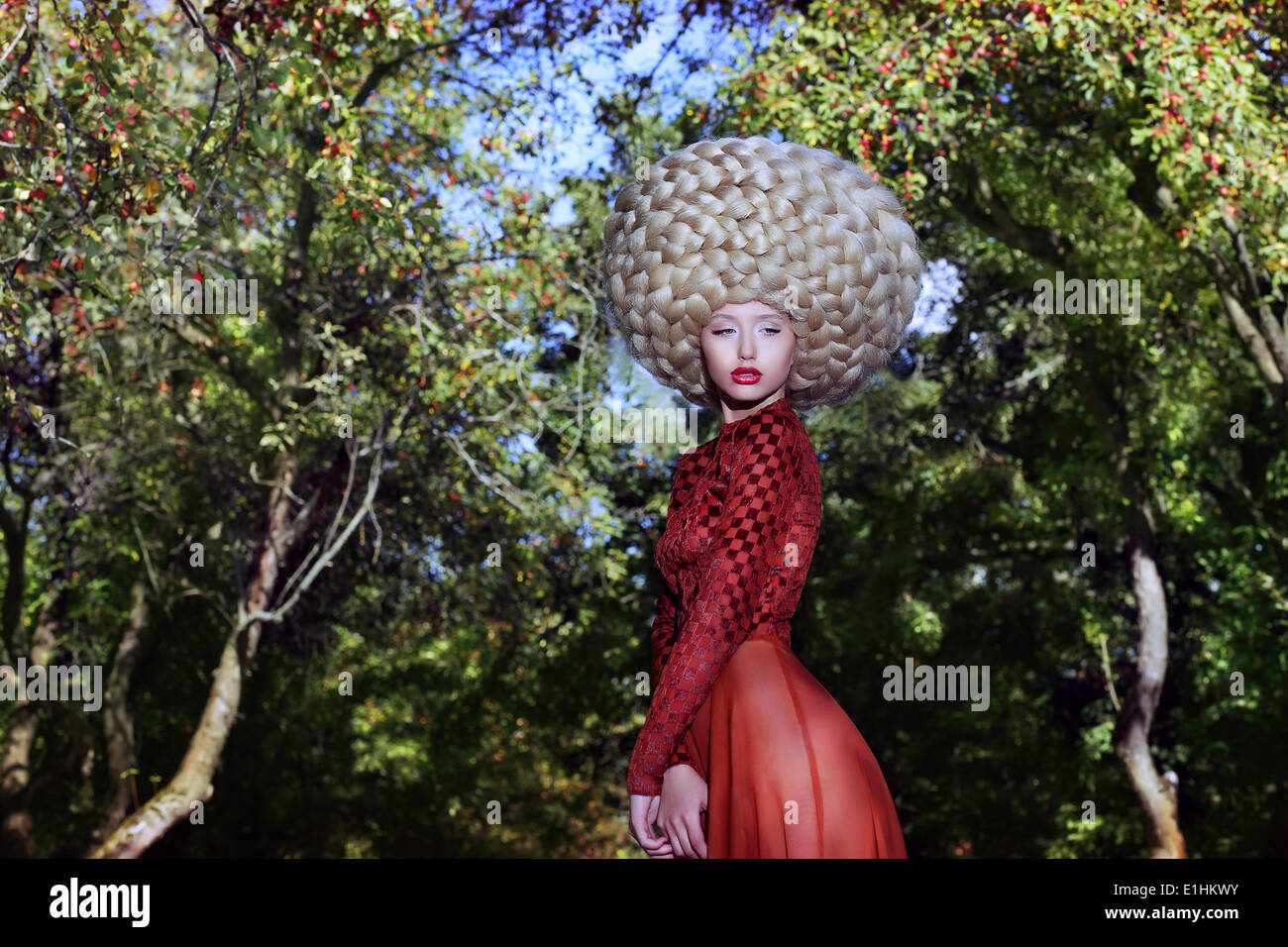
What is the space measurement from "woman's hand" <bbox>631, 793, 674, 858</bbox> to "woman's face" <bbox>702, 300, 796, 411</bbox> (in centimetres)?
99

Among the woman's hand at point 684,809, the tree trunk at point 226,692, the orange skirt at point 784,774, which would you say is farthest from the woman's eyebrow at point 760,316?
the tree trunk at point 226,692

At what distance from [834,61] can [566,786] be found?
11949 millimetres

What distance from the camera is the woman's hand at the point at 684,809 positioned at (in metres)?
2.82

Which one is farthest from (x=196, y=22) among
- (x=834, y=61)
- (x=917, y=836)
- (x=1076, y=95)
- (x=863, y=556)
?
(x=917, y=836)

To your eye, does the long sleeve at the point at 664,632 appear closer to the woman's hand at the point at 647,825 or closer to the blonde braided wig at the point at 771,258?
the woman's hand at the point at 647,825

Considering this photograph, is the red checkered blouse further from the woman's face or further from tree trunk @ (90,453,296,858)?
tree trunk @ (90,453,296,858)

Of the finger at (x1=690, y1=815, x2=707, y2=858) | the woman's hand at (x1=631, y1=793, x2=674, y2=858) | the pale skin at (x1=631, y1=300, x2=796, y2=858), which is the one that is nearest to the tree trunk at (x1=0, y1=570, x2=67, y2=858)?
the pale skin at (x1=631, y1=300, x2=796, y2=858)

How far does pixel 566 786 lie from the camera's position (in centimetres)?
1891

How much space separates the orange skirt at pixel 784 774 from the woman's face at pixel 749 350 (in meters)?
0.67

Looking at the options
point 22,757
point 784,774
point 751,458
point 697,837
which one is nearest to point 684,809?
point 697,837

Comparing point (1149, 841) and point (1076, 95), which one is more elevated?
point (1076, 95)

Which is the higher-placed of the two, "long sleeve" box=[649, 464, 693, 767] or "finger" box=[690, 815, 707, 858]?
"long sleeve" box=[649, 464, 693, 767]

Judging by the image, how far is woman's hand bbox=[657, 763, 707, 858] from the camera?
9.26ft

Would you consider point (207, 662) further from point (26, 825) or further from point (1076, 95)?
point (1076, 95)
